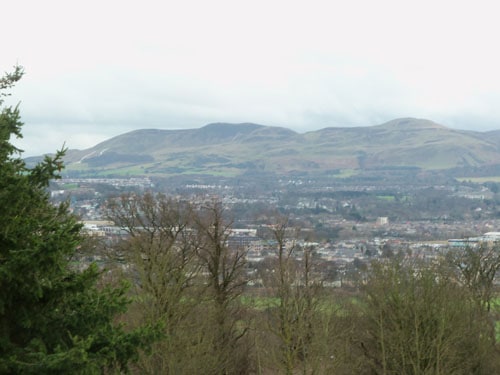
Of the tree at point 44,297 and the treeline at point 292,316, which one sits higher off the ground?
the tree at point 44,297

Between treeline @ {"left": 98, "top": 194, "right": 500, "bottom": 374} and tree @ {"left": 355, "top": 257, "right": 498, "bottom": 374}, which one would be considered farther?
tree @ {"left": 355, "top": 257, "right": 498, "bottom": 374}

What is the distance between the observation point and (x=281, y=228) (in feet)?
95.7

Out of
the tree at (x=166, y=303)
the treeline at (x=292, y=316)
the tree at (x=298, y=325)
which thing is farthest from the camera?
the tree at (x=298, y=325)

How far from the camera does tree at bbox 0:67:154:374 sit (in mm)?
10078

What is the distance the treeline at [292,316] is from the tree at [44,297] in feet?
21.1

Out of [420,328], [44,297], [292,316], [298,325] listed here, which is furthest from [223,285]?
[44,297]

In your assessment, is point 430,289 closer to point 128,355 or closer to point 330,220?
point 128,355

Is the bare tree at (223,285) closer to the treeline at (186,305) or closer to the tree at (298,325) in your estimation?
the treeline at (186,305)

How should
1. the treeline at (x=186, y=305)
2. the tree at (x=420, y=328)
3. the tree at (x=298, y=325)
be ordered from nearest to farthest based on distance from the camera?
1. the treeline at (x=186, y=305)
2. the tree at (x=298, y=325)
3. the tree at (x=420, y=328)

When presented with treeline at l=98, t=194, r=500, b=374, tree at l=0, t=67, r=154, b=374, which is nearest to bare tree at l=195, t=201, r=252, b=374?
treeline at l=98, t=194, r=500, b=374

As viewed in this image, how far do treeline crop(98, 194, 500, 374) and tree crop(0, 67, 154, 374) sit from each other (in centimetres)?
643

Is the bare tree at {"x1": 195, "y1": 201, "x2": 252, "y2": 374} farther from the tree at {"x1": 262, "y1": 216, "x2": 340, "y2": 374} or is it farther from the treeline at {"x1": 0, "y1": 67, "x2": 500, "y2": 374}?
the tree at {"x1": 262, "y1": 216, "x2": 340, "y2": 374}

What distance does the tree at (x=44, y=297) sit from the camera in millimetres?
10078

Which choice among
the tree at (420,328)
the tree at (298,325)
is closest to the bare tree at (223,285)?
the tree at (298,325)
